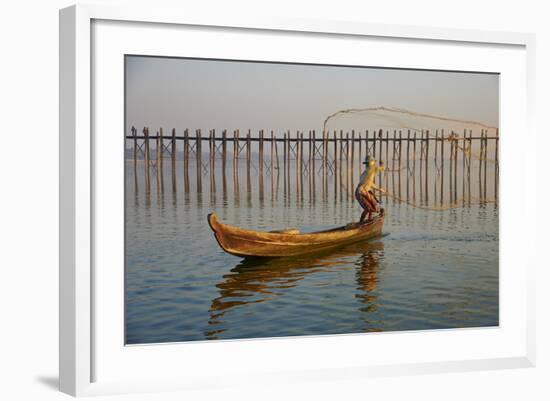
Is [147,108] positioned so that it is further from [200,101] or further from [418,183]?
[418,183]

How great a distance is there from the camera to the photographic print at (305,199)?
281 inches

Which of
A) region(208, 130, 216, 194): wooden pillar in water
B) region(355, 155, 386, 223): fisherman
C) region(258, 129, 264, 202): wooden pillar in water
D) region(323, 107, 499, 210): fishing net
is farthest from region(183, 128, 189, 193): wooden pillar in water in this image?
region(355, 155, 386, 223): fisherman

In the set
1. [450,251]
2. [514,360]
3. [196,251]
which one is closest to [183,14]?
[196,251]

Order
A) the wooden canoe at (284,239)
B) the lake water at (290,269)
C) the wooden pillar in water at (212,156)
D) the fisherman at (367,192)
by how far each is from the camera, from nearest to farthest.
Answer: the lake water at (290,269) < the wooden canoe at (284,239) < the wooden pillar in water at (212,156) < the fisherman at (367,192)

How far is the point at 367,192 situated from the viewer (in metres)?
7.89

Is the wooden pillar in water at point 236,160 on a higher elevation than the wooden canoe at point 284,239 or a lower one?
higher

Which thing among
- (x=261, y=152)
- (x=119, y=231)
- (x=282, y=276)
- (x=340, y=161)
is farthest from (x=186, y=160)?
(x=340, y=161)

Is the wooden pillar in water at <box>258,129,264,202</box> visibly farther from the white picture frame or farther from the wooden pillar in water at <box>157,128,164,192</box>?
the wooden pillar in water at <box>157,128,164,192</box>

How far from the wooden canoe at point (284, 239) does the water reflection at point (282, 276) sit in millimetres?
63

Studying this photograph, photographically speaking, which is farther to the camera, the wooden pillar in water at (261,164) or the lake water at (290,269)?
the wooden pillar in water at (261,164)

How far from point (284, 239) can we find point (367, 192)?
0.85m

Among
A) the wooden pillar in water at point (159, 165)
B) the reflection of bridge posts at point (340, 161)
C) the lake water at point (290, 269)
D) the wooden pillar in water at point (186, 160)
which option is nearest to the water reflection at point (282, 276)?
the lake water at point (290, 269)

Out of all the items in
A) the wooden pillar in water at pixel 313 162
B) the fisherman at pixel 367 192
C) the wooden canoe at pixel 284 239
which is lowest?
the wooden canoe at pixel 284 239

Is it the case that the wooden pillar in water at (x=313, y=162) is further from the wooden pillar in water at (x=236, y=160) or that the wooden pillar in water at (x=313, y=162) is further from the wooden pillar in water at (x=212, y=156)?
the wooden pillar in water at (x=212, y=156)
